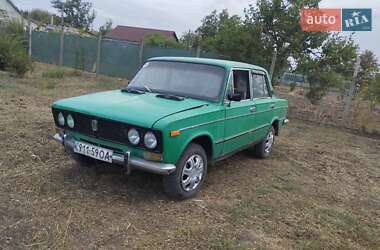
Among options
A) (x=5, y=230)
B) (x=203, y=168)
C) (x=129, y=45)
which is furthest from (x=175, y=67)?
(x=129, y=45)

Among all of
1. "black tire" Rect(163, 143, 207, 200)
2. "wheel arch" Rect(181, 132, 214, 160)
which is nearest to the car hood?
"wheel arch" Rect(181, 132, 214, 160)

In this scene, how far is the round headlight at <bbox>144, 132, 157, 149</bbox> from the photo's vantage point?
368cm

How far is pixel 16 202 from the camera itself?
379 centimetres

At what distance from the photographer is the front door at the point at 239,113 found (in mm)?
4809

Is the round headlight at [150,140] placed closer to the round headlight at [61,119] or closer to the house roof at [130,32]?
the round headlight at [61,119]

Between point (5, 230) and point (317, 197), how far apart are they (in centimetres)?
369

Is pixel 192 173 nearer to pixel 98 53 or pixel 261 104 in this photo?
pixel 261 104

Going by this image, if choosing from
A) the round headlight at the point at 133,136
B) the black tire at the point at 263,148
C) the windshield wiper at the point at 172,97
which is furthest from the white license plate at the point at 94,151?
the black tire at the point at 263,148

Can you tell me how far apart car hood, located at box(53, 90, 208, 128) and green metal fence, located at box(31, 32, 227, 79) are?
29.0 feet

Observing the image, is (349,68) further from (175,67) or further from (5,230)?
(5,230)

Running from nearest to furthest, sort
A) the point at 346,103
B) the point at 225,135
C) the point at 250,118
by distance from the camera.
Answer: the point at 225,135 → the point at 250,118 → the point at 346,103

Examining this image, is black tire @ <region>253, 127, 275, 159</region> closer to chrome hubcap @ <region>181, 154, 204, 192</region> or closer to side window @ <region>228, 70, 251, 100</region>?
side window @ <region>228, 70, 251, 100</region>

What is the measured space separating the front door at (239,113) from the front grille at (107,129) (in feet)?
4.50

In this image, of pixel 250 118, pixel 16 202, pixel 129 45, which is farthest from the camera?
pixel 129 45
